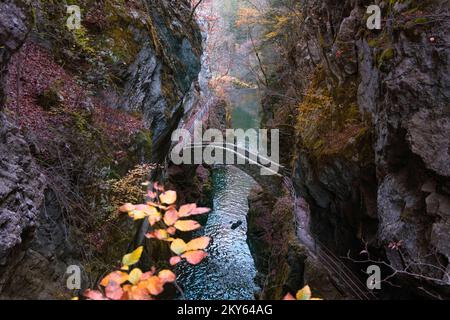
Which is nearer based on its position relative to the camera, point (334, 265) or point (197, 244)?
point (197, 244)

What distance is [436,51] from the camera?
17.6 ft

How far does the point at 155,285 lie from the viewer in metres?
1.83

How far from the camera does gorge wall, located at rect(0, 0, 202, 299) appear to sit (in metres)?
4.53

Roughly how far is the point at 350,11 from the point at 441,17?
14.0 feet

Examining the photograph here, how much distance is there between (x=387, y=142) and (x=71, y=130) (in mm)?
6348

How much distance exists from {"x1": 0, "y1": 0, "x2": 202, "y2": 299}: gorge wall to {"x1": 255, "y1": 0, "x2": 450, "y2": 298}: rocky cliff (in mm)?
4881

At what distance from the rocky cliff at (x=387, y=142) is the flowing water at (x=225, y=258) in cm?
591

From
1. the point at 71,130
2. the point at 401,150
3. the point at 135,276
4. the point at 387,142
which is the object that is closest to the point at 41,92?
the point at 71,130

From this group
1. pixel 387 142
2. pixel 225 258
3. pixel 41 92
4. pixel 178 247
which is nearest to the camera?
pixel 178 247

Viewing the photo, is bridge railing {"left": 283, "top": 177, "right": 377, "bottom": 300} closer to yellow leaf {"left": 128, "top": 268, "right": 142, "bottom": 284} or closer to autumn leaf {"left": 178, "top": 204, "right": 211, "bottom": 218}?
autumn leaf {"left": 178, "top": 204, "right": 211, "bottom": 218}

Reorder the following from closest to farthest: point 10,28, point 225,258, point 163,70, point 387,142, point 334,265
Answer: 1. point 10,28
2. point 387,142
3. point 334,265
4. point 163,70
5. point 225,258

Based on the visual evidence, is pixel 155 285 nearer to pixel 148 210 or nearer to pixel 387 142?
pixel 148 210

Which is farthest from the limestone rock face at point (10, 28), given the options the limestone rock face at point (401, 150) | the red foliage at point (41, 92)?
the limestone rock face at point (401, 150)

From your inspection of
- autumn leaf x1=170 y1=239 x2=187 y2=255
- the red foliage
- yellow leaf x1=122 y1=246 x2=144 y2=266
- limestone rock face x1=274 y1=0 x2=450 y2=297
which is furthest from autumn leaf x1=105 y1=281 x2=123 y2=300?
the red foliage
